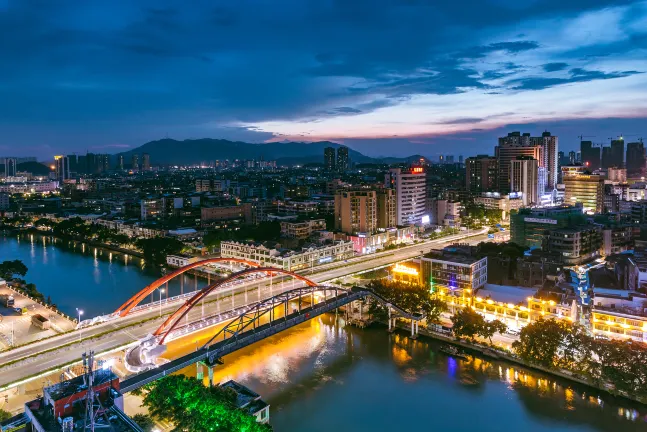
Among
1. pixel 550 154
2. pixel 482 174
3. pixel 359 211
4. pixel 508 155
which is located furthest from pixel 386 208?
pixel 550 154

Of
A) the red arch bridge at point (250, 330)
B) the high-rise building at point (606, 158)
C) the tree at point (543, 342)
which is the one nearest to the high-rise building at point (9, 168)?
the red arch bridge at point (250, 330)

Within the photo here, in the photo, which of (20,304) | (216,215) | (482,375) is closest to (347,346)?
(482,375)

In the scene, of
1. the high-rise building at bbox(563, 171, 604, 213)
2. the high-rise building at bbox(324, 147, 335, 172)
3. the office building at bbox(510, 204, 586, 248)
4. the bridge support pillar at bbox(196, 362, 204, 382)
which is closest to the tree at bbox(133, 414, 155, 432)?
the bridge support pillar at bbox(196, 362, 204, 382)

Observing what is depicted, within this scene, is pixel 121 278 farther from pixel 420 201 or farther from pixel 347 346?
pixel 420 201

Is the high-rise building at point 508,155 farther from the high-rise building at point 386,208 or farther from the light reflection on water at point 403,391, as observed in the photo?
the light reflection on water at point 403,391

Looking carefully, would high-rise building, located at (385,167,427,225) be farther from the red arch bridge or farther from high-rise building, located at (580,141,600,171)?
high-rise building, located at (580,141,600,171)

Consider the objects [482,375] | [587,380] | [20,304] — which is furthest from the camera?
[20,304]
